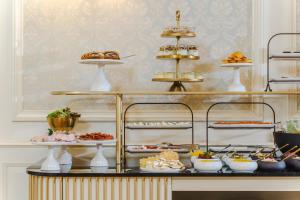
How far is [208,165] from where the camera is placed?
3.19 meters

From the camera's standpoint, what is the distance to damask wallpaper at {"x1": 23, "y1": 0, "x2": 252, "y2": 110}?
3.89 meters

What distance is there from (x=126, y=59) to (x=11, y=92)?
2.92 feet

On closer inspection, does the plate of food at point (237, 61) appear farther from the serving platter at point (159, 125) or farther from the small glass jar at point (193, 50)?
the serving platter at point (159, 125)

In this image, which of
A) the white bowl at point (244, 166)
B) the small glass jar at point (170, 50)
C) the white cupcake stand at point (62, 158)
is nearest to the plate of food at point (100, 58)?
the small glass jar at point (170, 50)

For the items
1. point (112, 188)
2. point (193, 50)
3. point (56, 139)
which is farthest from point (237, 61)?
point (56, 139)

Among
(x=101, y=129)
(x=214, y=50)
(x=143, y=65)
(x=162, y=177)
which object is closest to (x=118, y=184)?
(x=162, y=177)

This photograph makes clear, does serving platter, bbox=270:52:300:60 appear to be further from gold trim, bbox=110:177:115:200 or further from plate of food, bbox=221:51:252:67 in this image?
gold trim, bbox=110:177:115:200

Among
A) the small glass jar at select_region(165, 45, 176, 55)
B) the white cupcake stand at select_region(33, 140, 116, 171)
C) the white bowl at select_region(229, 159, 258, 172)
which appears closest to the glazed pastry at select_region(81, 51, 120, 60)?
the small glass jar at select_region(165, 45, 176, 55)

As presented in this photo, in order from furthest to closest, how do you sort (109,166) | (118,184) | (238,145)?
(238,145)
(109,166)
(118,184)

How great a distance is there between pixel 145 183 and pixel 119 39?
1237 millimetres

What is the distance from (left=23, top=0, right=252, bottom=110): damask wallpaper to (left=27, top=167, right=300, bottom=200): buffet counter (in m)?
0.88

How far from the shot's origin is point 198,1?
12.9 ft

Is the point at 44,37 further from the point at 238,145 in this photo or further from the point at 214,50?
the point at 238,145

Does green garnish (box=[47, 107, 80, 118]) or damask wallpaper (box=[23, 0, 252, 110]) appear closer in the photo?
green garnish (box=[47, 107, 80, 118])
